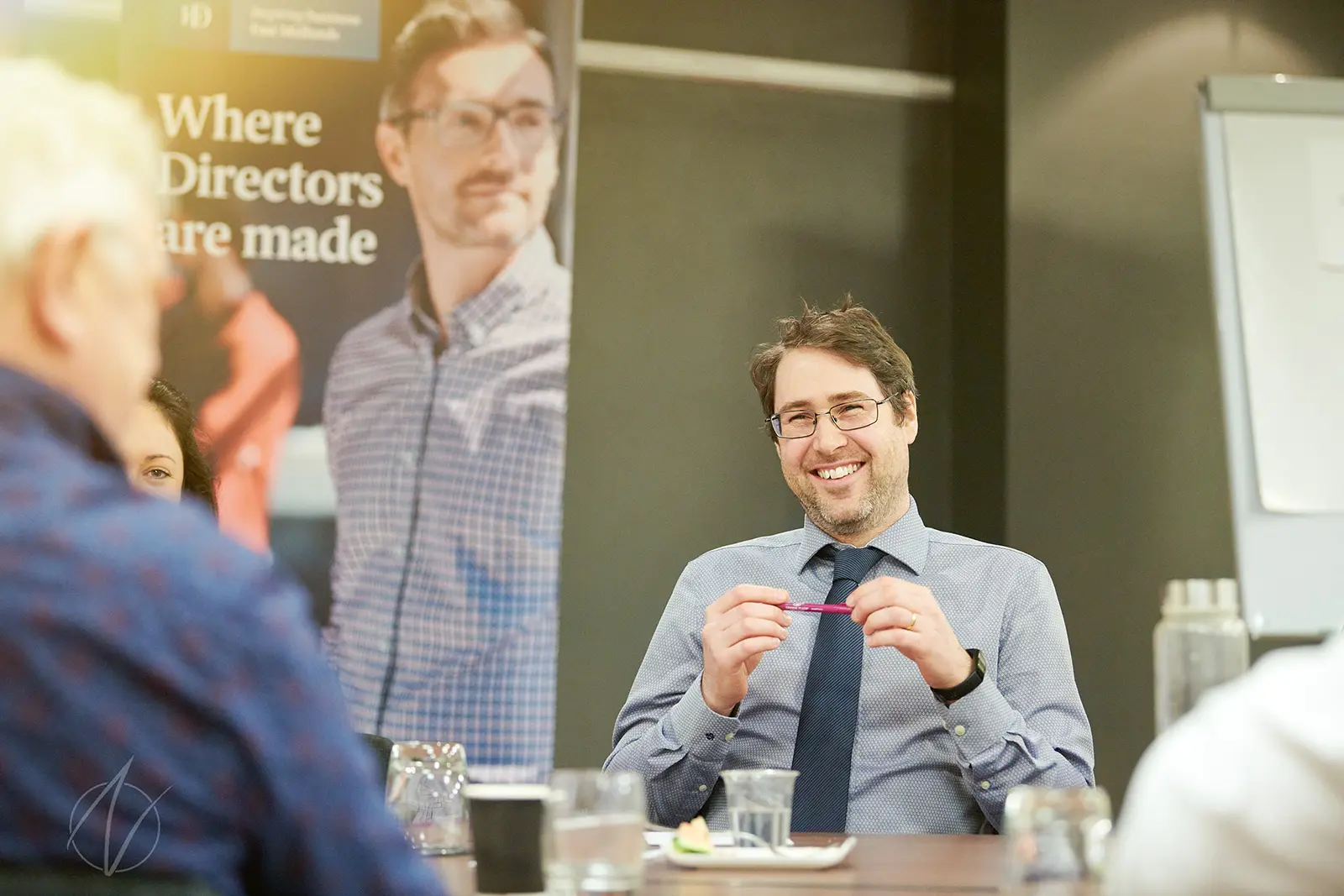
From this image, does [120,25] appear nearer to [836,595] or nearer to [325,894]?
[836,595]

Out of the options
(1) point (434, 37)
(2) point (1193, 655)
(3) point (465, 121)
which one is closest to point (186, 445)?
(3) point (465, 121)

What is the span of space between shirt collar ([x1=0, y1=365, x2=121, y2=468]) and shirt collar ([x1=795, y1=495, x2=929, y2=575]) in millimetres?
1846

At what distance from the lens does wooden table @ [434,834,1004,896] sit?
1.34 m

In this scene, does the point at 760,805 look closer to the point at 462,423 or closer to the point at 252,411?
the point at 462,423

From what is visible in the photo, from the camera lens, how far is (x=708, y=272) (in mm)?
4266

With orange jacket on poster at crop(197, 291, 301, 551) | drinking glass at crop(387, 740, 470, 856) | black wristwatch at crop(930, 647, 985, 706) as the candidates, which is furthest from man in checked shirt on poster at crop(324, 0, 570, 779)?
drinking glass at crop(387, 740, 470, 856)

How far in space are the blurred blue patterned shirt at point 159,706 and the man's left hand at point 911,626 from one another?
4.50ft

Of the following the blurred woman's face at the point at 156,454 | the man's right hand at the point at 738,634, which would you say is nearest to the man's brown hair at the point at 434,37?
the blurred woman's face at the point at 156,454

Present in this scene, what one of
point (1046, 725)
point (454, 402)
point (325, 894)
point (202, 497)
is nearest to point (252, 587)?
point (325, 894)

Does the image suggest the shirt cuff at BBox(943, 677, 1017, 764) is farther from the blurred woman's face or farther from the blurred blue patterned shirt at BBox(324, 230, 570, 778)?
the blurred blue patterned shirt at BBox(324, 230, 570, 778)

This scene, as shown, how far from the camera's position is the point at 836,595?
7.99 feet

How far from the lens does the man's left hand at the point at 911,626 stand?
204 centimetres

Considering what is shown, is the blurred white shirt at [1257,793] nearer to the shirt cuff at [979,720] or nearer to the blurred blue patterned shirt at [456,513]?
the shirt cuff at [979,720]

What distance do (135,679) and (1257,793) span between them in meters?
0.55
